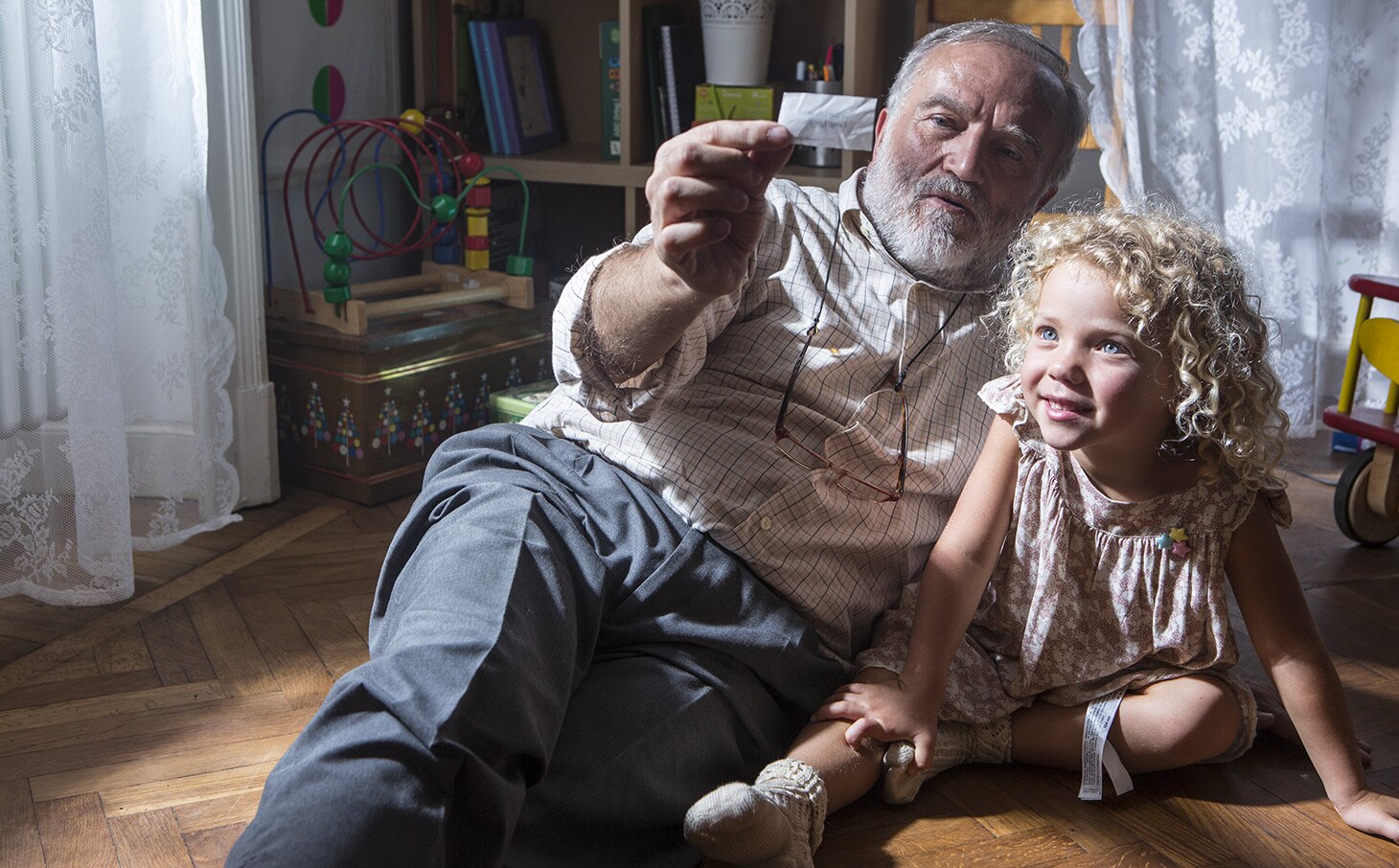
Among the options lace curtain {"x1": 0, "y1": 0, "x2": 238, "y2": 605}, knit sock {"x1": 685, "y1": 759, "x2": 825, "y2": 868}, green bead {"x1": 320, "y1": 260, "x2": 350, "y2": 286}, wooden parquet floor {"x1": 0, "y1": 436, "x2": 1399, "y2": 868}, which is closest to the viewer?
knit sock {"x1": 685, "y1": 759, "x2": 825, "y2": 868}

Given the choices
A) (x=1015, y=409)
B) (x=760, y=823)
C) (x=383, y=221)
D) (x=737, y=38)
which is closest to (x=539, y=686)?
(x=760, y=823)

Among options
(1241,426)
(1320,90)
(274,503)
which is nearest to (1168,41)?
(1320,90)

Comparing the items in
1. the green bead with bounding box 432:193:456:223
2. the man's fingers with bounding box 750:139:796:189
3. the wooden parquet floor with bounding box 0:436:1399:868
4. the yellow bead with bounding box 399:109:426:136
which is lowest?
the wooden parquet floor with bounding box 0:436:1399:868

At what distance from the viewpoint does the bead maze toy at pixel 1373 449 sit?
198 cm

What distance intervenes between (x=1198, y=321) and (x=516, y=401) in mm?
1147

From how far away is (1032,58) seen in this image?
1420mm

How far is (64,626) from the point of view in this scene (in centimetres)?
161

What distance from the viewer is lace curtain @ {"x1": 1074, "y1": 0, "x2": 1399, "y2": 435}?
2.34 meters

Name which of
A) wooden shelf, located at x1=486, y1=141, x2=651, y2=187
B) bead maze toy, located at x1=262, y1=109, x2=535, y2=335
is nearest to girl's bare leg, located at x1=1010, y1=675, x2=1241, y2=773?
bead maze toy, located at x1=262, y1=109, x2=535, y2=335

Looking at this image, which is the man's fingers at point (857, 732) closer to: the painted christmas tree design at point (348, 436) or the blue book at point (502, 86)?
the painted christmas tree design at point (348, 436)

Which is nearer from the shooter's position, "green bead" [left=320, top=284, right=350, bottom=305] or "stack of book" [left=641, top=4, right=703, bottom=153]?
"green bead" [left=320, top=284, right=350, bottom=305]

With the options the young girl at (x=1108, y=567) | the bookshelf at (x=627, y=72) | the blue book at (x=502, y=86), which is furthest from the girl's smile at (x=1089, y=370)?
the blue book at (x=502, y=86)

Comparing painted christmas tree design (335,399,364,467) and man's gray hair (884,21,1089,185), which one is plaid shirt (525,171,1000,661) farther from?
painted christmas tree design (335,399,364,467)

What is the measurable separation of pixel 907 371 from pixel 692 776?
503 millimetres
